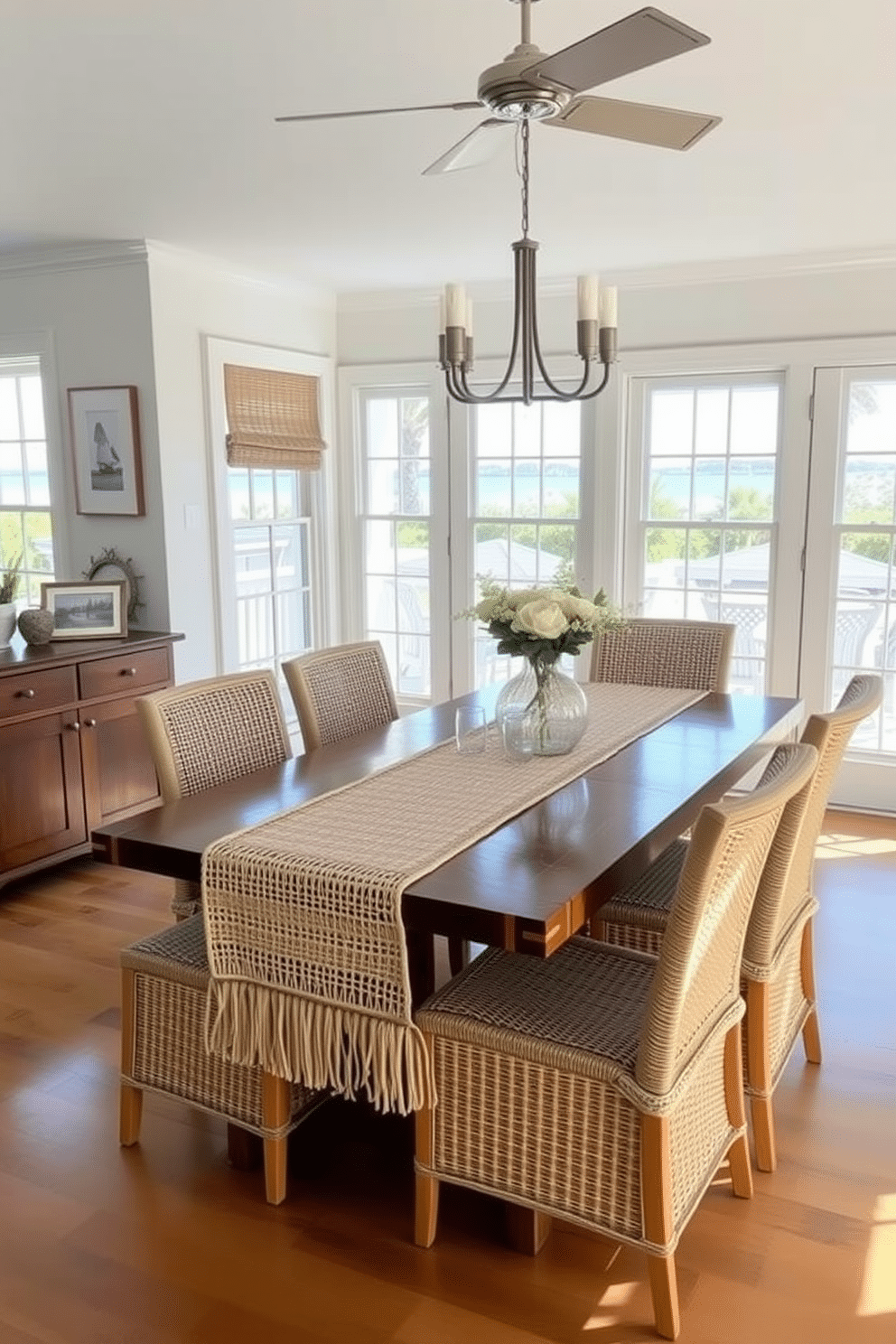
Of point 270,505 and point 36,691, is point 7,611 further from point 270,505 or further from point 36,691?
point 270,505

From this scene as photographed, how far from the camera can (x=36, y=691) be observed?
3.78 meters

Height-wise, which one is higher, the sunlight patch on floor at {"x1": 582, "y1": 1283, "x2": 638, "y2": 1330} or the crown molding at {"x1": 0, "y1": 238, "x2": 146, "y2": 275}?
the crown molding at {"x1": 0, "y1": 238, "x2": 146, "y2": 275}

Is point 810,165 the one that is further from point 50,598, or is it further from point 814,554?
point 50,598

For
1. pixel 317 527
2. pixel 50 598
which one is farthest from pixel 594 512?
pixel 50 598

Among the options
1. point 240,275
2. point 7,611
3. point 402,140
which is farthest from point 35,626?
point 402,140

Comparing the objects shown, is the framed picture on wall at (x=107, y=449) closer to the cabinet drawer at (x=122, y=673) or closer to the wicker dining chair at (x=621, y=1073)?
the cabinet drawer at (x=122, y=673)

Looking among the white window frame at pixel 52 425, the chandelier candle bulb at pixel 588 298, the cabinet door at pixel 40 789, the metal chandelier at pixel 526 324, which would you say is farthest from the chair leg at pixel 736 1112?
the white window frame at pixel 52 425

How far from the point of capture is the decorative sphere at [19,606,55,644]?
403 cm

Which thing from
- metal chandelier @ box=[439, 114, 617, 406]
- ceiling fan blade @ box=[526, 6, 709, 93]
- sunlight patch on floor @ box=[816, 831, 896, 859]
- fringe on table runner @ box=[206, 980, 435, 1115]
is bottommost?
sunlight patch on floor @ box=[816, 831, 896, 859]

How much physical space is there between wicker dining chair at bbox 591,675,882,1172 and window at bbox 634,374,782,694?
2.26 meters

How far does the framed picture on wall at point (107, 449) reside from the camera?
171 inches

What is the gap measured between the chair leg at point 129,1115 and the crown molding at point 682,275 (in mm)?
3912

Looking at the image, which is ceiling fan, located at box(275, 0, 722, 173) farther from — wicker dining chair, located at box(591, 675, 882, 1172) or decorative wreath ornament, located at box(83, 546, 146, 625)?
decorative wreath ornament, located at box(83, 546, 146, 625)

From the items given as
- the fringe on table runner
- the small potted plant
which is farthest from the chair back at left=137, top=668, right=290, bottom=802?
the small potted plant
